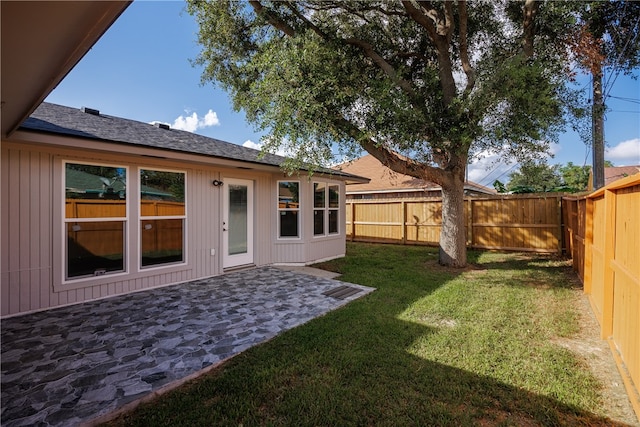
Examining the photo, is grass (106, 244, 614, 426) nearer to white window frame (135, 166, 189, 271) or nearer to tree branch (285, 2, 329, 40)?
white window frame (135, 166, 189, 271)

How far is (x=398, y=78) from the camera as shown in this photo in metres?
6.25

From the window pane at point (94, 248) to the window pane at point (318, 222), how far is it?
4.86m

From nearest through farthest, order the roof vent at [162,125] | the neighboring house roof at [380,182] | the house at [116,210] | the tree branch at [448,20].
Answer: the house at [116,210]
the tree branch at [448,20]
the roof vent at [162,125]
the neighboring house roof at [380,182]

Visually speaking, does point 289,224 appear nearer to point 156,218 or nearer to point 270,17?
point 156,218

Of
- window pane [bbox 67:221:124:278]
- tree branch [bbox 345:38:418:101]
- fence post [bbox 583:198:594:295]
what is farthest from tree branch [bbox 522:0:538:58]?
window pane [bbox 67:221:124:278]

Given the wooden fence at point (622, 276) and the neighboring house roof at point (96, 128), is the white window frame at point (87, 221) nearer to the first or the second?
the neighboring house roof at point (96, 128)

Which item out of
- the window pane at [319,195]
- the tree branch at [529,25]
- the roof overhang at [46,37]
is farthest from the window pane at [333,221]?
the roof overhang at [46,37]

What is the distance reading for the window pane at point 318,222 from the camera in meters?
8.85

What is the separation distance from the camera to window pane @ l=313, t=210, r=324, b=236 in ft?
29.0

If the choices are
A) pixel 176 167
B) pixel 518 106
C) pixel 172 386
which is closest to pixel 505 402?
pixel 172 386

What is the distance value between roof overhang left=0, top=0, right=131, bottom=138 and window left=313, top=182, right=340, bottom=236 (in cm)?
657

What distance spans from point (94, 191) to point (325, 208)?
5.78 meters

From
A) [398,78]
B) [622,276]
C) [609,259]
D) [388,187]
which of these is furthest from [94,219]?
[388,187]

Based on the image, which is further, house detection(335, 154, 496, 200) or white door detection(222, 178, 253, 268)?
house detection(335, 154, 496, 200)
